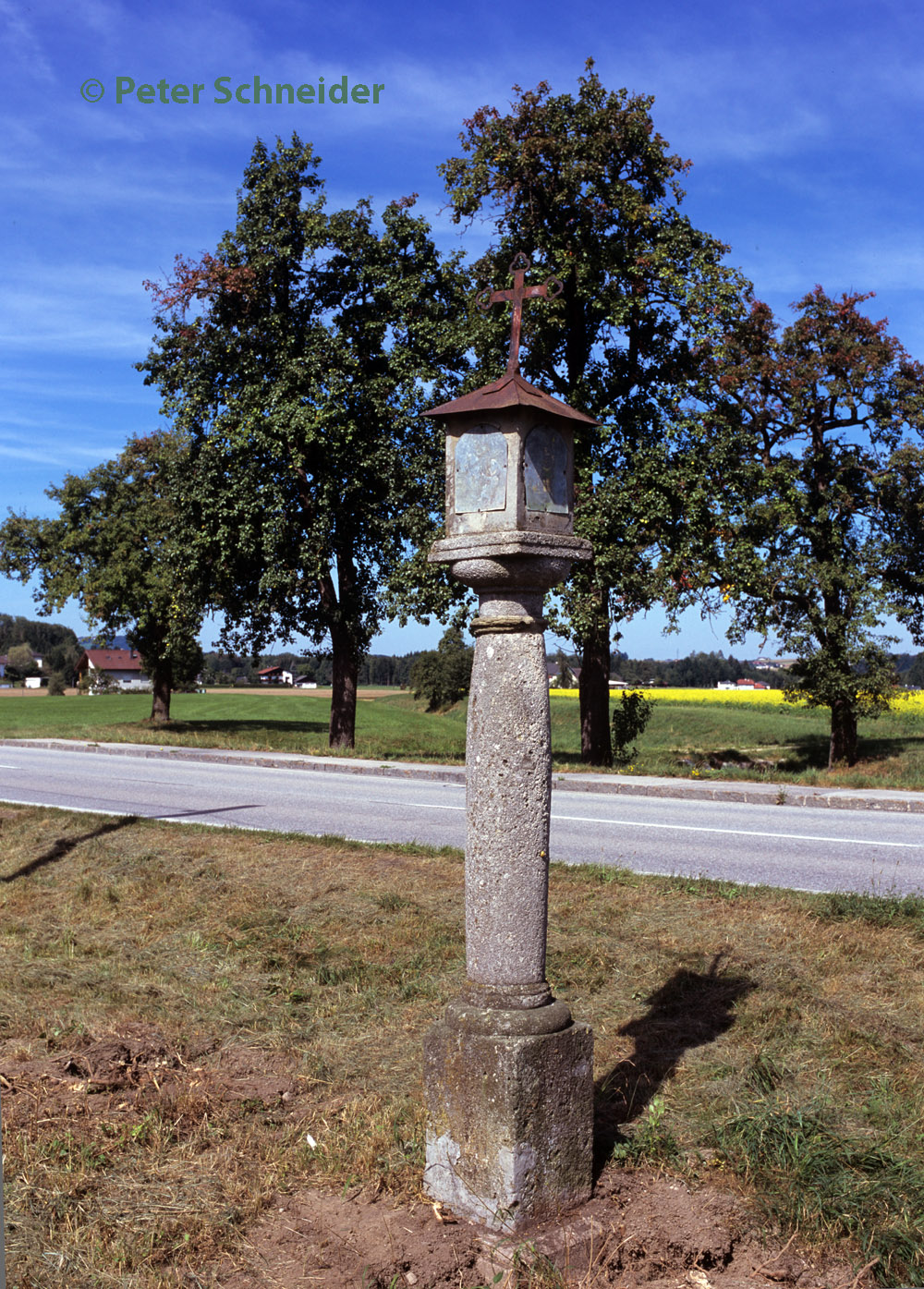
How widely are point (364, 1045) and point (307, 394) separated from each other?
1688cm

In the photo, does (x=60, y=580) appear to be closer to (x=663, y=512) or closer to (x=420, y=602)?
(x=420, y=602)

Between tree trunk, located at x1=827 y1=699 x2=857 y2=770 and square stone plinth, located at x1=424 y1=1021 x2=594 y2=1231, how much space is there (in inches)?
834

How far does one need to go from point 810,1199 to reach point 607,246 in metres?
17.6

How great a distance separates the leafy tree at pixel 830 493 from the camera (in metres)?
21.3

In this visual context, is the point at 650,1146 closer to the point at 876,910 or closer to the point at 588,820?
the point at 876,910

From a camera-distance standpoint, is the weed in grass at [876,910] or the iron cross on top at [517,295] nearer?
the iron cross on top at [517,295]

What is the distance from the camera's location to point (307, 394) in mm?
20484

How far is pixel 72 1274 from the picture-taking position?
3.40 meters

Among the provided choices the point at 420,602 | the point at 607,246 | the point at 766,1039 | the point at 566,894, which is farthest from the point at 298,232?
the point at 766,1039

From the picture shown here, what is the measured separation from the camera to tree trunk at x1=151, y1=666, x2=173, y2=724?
120ft

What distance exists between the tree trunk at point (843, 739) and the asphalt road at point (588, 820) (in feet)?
32.7

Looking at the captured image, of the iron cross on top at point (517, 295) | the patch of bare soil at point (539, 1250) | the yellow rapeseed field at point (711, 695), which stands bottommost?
the patch of bare soil at point (539, 1250)

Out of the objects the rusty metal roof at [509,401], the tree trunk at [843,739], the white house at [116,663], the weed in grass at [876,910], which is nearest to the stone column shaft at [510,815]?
the rusty metal roof at [509,401]

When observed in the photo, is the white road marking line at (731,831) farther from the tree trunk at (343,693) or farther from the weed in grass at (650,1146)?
the tree trunk at (343,693)
